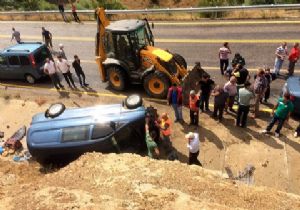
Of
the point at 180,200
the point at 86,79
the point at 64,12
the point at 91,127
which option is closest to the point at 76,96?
the point at 86,79

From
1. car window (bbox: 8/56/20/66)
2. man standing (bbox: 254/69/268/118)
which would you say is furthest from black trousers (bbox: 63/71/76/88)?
man standing (bbox: 254/69/268/118)

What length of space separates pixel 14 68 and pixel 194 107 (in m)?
9.15

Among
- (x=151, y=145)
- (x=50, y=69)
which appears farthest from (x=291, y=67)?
(x=50, y=69)

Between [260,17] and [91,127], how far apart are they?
1361 cm

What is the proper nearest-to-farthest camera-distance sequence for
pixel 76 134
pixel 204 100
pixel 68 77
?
pixel 76 134, pixel 204 100, pixel 68 77

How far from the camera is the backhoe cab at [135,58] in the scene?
1395 cm

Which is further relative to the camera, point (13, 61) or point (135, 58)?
point (13, 61)

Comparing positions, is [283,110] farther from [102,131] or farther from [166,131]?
[102,131]

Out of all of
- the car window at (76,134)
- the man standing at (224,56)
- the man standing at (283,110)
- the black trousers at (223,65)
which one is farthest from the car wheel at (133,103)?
the black trousers at (223,65)

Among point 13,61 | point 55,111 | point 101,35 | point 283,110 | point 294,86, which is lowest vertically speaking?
point 55,111

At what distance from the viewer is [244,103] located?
1178 cm

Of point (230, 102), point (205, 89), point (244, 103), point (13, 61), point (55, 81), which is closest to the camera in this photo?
point (244, 103)

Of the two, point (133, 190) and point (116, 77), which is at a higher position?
point (116, 77)

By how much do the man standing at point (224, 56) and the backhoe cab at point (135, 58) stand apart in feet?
5.13
